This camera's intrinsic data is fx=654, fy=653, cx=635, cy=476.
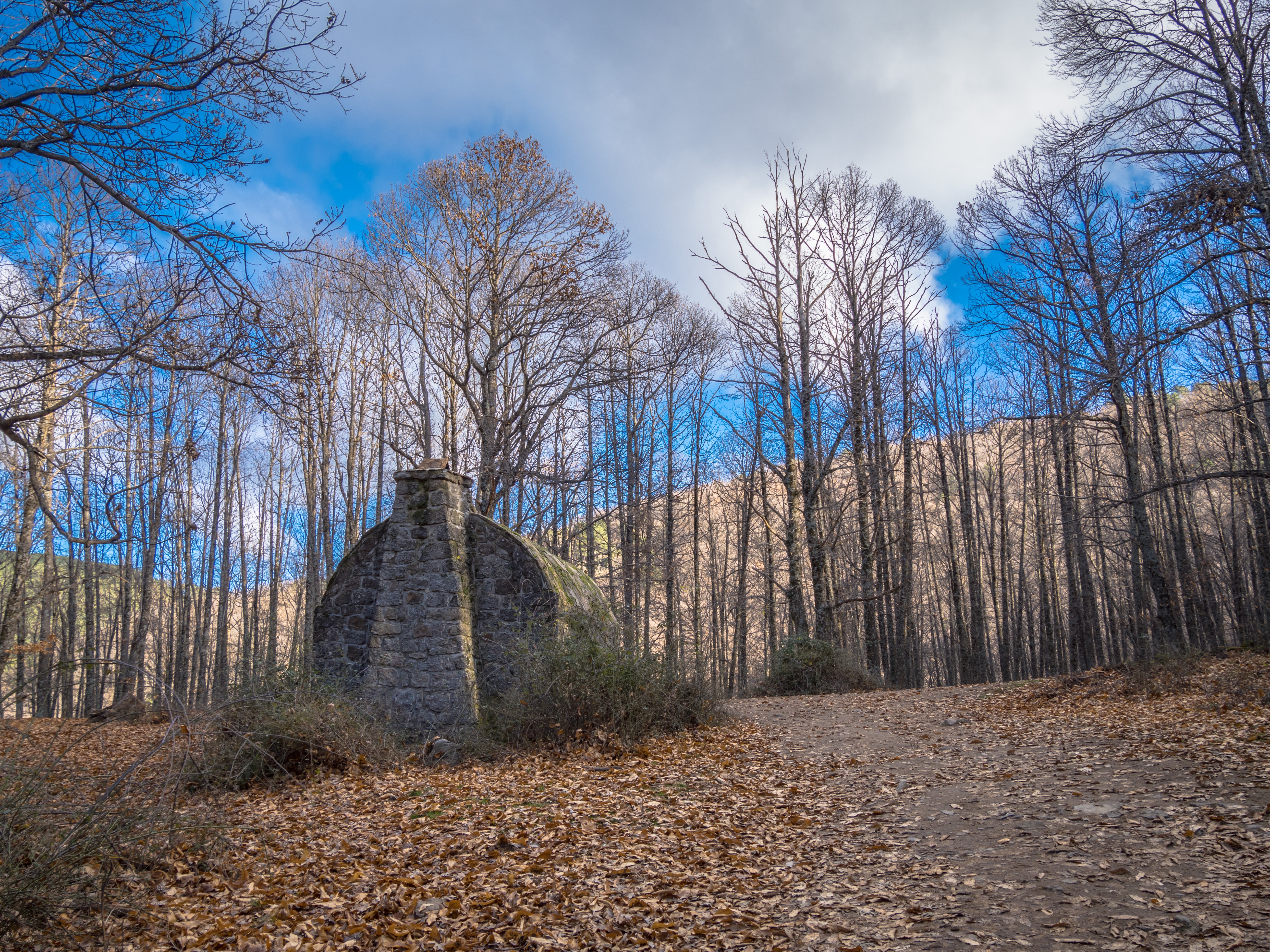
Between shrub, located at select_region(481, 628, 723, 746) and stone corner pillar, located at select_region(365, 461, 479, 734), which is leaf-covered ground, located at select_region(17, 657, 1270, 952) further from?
stone corner pillar, located at select_region(365, 461, 479, 734)

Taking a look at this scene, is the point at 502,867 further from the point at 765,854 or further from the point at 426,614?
the point at 426,614

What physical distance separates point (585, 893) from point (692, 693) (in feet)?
17.5

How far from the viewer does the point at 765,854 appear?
4.57 meters

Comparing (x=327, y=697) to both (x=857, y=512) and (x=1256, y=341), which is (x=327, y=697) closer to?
(x=857, y=512)

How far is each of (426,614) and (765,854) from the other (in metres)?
6.04

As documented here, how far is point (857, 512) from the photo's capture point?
19.6 meters

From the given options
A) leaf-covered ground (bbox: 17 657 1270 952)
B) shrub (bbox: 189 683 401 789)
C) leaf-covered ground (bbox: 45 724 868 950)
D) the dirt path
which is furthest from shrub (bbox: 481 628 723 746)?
the dirt path

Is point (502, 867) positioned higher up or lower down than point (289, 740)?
lower down

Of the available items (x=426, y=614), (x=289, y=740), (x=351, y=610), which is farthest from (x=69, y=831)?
(x=351, y=610)

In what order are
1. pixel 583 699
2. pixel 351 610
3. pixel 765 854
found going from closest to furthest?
pixel 765 854, pixel 583 699, pixel 351 610

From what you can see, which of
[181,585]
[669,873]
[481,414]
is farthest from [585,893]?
[181,585]

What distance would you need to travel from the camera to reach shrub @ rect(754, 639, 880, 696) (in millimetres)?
14328

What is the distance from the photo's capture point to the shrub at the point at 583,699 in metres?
8.08

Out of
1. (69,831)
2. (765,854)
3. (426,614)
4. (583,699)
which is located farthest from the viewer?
(426,614)
